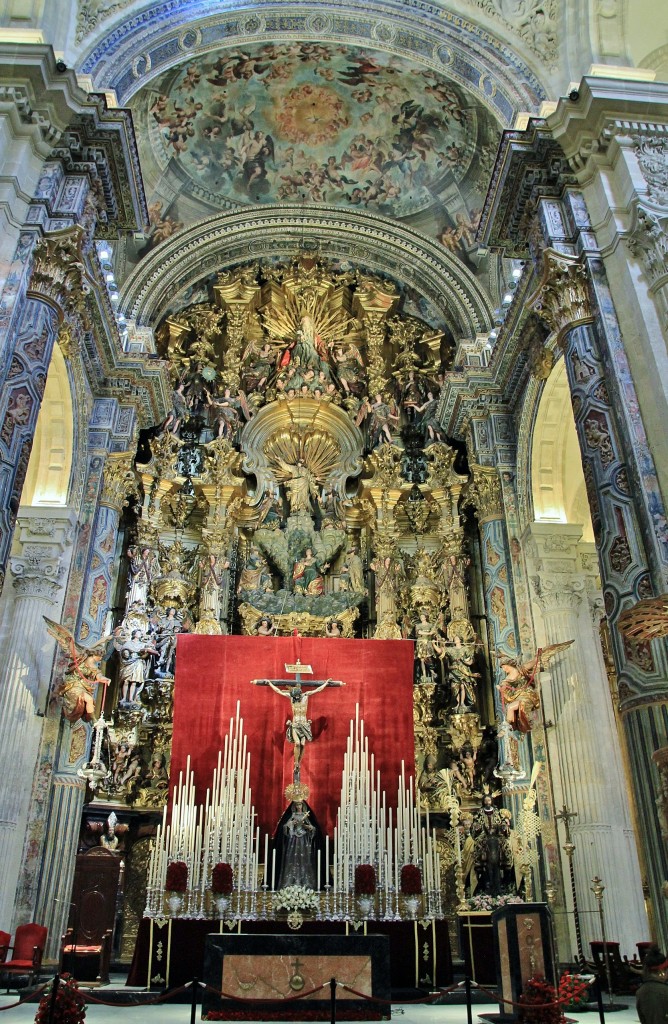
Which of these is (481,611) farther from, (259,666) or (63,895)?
(63,895)

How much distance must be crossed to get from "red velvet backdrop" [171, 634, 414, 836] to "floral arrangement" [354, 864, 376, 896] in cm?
270

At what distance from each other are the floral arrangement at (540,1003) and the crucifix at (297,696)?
6658mm

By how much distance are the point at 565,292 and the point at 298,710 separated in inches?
292

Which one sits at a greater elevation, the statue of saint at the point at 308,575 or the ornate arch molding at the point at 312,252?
the ornate arch molding at the point at 312,252

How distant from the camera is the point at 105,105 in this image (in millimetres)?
11305

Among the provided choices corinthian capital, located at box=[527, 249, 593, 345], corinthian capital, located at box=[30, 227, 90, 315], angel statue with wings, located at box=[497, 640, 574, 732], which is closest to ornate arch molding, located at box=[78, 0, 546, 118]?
corinthian capital, located at box=[30, 227, 90, 315]

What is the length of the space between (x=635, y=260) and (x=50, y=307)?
6945 mm

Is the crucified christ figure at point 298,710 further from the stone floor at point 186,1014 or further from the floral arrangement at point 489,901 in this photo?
the stone floor at point 186,1014

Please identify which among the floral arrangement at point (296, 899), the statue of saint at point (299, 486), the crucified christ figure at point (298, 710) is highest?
the statue of saint at point (299, 486)

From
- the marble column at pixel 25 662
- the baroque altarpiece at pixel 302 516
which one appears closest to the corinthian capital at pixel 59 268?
the marble column at pixel 25 662

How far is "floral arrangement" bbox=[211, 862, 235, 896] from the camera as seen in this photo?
35.0 ft

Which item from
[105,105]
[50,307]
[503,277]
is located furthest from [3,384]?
[503,277]

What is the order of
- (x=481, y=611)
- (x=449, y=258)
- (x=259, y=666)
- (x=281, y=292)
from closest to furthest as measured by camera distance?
(x=259, y=666), (x=481, y=611), (x=449, y=258), (x=281, y=292)

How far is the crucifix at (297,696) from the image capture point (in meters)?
13.4
